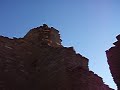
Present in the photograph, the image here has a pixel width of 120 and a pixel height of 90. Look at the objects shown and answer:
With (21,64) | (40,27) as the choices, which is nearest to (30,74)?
(21,64)

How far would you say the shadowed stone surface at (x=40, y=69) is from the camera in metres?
21.6

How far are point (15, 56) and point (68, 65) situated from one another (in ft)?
23.1

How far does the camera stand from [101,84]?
74.1 feet

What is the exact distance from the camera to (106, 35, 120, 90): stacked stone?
12.8 metres

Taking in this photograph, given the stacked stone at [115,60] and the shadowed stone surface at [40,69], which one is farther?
the shadowed stone surface at [40,69]

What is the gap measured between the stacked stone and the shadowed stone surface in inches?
304

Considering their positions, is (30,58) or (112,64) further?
(30,58)

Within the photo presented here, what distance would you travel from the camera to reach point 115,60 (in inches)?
520

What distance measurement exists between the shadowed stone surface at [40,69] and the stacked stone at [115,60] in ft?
25.3

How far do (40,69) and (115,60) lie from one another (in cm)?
1361

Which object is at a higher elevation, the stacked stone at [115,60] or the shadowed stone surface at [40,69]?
the shadowed stone surface at [40,69]

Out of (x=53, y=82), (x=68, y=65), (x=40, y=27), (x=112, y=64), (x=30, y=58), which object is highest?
(x=40, y=27)

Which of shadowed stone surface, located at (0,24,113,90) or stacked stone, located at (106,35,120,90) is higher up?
shadowed stone surface, located at (0,24,113,90)

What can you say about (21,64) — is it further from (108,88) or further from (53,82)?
(108,88)
